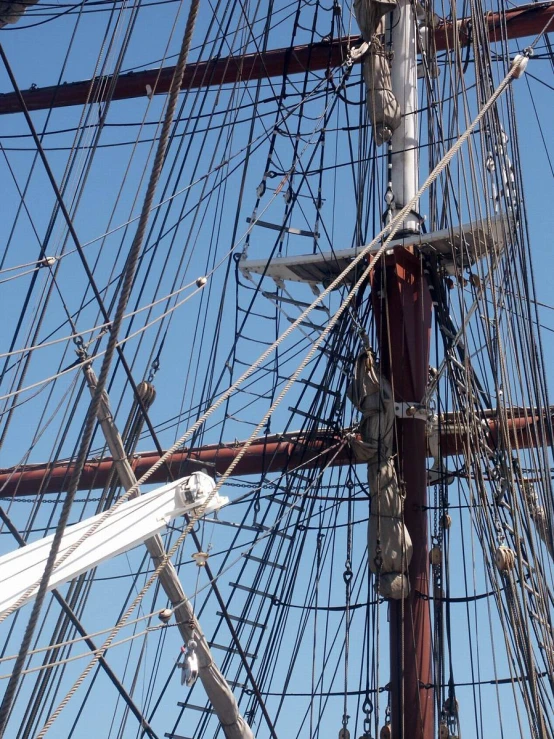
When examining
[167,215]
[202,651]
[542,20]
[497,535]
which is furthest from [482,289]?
[542,20]

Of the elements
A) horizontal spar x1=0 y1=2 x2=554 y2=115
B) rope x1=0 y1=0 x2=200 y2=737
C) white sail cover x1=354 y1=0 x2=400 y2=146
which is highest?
horizontal spar x1=0 y1=2 x2=554 y2=115

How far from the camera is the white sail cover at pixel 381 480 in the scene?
8859mm

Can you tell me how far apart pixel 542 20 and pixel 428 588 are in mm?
6905

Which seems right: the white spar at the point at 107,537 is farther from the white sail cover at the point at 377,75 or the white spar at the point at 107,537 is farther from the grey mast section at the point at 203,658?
the white sail cover at the point at 377,75

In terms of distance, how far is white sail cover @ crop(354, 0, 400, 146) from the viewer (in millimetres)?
10391

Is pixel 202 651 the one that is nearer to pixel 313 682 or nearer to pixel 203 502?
pixel 203 502

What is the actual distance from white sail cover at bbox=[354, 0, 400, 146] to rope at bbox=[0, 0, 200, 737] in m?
6.94

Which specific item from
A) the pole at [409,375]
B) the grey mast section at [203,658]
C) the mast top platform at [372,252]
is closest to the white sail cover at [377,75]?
the pole at [409,375]

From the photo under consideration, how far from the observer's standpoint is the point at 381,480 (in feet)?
30.1

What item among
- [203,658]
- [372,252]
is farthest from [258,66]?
[203,658]

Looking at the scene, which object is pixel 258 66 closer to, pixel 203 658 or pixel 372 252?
pixel 372 252

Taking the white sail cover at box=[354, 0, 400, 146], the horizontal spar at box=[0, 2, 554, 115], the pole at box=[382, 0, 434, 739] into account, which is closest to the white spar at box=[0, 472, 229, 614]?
the pole at box=[382, 0, 434, 739]

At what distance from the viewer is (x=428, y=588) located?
8938mm

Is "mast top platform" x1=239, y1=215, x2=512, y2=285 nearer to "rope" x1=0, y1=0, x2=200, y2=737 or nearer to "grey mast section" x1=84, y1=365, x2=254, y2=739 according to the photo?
"grey mast section" x1=84, y1=365, x2=254, y2=739
